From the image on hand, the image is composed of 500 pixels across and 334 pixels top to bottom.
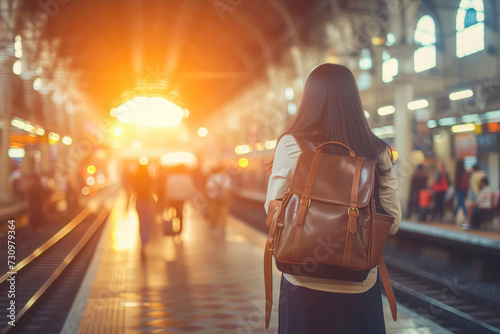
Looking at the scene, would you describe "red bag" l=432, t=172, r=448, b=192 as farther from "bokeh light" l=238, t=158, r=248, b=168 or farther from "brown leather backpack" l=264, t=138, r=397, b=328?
"bokeh light" l=238, t=158, r=248, b=168

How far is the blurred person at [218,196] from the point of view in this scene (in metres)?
15.9

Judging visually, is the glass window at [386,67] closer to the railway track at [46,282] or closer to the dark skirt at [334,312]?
the railway track at [46,282]

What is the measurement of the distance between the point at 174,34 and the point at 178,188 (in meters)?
26.5

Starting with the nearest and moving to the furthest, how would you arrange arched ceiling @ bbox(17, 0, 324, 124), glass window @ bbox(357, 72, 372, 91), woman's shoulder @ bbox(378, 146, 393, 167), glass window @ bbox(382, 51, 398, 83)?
woman's shoulder @ bbox(378, 146, 393, 167) < glass window @ bbox(382, 51, 398, 83) < glass window @ bbox(357, 72, 372, 91) < arched ceiling @ bbox(17, 0, 324, 124)

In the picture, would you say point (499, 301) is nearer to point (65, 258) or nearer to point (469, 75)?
point (65, 258)

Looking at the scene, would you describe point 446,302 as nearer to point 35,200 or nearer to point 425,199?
point 425,199

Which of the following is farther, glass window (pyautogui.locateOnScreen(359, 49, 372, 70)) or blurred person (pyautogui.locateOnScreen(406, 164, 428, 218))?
glass window (pyautogui.locateOnScreen(359, 49, 372, 70))

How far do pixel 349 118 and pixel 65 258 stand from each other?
10850 mm

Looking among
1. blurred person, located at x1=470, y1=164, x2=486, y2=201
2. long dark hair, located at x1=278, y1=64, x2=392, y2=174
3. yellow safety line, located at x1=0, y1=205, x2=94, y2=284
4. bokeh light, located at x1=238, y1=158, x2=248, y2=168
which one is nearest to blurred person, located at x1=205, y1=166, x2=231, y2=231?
yellow safety line, located at x1=0, y1=205, x2=94, y2=284

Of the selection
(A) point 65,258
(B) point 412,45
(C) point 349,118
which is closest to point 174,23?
(B) point 412,45

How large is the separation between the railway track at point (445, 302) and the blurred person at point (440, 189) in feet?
19.1

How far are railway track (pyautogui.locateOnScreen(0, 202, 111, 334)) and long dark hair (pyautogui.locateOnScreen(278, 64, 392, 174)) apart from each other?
169 inches

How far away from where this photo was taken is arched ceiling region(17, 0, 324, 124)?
97.1 ft


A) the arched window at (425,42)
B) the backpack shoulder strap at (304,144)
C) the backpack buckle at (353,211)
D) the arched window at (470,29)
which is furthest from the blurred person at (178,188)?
the backpack buckle at (353,211)
